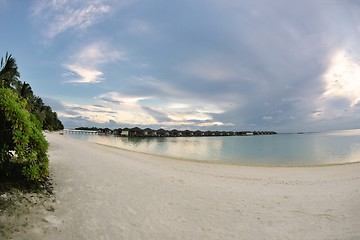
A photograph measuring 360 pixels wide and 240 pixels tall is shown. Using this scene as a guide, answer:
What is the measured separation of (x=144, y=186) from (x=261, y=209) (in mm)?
4308

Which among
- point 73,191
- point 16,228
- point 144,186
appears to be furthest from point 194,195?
point 16,228

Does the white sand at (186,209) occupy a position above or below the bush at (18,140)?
below

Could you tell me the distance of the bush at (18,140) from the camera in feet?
16.6

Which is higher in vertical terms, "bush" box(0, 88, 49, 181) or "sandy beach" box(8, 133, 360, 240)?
"bush" box(0, 88, 49, 181)

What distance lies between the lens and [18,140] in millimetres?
5121

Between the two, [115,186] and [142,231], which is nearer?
[142,231]

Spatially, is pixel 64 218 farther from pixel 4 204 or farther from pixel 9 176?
pixel 9 176

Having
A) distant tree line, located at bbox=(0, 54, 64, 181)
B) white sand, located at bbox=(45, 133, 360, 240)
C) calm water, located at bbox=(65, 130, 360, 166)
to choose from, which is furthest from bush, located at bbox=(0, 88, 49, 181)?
calm water, located at bbox=(65, 130, 360, 166)

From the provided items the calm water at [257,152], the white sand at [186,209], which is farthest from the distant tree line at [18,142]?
the calm water at [257,152]

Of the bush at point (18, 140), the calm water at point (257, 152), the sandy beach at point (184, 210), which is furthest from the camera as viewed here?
the calm water at point (257, 152)

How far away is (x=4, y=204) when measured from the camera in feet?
16.7

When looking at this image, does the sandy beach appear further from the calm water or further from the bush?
the calm water

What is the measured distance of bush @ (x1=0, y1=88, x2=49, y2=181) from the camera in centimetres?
507

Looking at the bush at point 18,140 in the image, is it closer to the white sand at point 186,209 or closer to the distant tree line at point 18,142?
the distant tree line at point 18,142
